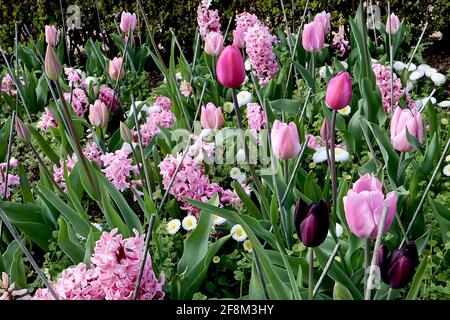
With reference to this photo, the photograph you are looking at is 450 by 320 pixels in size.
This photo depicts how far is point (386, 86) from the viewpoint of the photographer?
2.57 metres

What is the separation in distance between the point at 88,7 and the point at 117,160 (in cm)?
284

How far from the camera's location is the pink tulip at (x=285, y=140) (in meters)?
1.51

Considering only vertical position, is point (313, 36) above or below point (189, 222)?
above

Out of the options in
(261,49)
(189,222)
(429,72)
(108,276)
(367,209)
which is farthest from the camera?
(429,72)

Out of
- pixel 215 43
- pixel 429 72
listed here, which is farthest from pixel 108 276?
pixel 429 72

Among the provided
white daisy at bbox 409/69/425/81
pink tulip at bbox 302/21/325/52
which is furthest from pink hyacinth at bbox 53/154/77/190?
white daisy at bbox 409/69/425/81

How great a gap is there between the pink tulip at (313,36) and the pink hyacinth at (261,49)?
0.20 m

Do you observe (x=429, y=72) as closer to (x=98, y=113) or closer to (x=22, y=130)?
(x=98, y=113)

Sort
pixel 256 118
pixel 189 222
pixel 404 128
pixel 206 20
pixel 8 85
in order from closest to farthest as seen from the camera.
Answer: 1. pixel 404 128
2. pixel 189 222
3. pixel 256 118
4. pixel 206 20
5. pixel 8 85

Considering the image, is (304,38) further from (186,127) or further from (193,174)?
(193,174)

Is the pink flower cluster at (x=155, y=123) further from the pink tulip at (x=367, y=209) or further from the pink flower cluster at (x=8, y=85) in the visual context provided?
the pink tulip at (x=367, y=209)

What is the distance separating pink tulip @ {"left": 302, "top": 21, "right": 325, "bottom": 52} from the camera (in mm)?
2461

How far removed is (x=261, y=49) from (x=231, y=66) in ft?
3.80

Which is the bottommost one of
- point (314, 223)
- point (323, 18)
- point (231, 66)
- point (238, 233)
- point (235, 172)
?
point (238, 233)
